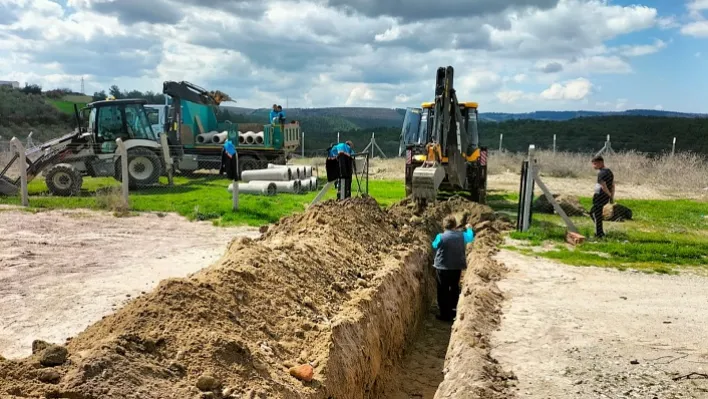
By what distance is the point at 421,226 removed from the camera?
1098 centimetres

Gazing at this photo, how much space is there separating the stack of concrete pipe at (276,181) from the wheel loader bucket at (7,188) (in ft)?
18.5

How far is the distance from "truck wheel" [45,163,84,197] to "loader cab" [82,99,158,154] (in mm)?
2021

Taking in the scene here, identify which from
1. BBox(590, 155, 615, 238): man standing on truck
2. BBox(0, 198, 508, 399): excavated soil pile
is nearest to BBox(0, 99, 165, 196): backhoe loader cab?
BBox(0, 198, 508, 399): excavated soil pile

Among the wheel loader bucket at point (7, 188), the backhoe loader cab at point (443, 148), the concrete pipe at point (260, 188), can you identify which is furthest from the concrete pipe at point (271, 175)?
the wheel loader bucket at point (7, 188)

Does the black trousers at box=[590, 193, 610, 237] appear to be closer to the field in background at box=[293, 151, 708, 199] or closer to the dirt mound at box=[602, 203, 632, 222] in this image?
the dirt mound at box=[602, 203, 632, 222]

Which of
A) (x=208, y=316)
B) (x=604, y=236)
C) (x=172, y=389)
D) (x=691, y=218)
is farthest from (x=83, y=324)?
(x=691, y=218)

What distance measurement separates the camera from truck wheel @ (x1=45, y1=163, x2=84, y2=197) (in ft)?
51.9

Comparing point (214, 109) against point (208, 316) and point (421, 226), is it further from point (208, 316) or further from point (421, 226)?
point (208, 316)

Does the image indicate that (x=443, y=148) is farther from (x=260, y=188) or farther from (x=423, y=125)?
(x=260, y=188)

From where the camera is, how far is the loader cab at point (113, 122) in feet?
59.2

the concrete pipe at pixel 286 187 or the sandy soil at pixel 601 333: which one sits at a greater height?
the concrete pipe at pixel 286 187

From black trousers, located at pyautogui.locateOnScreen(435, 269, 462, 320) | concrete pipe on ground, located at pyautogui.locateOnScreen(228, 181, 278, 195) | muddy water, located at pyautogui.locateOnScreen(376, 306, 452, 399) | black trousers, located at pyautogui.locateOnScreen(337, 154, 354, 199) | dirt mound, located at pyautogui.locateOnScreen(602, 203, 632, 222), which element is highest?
black trousers, located at pyautogui.locateOnScreen(337, 154, 354, 199)

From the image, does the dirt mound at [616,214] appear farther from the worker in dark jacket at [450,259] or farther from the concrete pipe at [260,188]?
the concrete pipe at [260,188]

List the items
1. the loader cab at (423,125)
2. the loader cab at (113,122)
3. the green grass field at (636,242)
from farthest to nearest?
the loader cab at (113,122) → the loader cab at (423,125) → the green grass field at (636,242)
